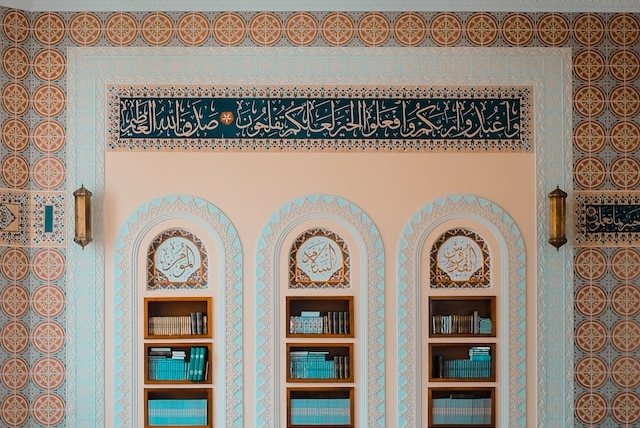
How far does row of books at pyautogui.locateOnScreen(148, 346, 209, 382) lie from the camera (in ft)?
18.2

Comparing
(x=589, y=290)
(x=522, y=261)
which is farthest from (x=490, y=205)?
(x=589, y=290)

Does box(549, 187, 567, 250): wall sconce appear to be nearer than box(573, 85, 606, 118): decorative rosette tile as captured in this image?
Yes

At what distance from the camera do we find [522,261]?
5.60 m

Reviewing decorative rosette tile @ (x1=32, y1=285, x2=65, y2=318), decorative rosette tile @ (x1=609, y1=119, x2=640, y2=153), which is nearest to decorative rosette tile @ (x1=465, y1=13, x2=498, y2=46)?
decorative rosette tile @ (x1=609, y1=119, x2=640, y2=153)

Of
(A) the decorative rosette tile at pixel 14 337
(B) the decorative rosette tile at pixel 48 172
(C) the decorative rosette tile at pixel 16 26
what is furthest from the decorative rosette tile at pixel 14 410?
(C) the decorative rosette tile at pixel 16 26

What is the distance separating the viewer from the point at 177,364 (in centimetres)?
559

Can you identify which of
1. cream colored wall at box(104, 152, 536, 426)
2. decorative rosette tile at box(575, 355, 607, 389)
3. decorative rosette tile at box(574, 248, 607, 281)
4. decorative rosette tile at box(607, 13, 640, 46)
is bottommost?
decorative rosette tile at box(575, 355, 607, 389)

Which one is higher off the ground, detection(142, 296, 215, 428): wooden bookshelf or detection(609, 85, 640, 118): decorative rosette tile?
detection(609, 85, 640, 118): decorative rosette tile

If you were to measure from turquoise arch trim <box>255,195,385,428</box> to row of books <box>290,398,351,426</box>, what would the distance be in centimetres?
9

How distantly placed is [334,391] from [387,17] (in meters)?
2.33

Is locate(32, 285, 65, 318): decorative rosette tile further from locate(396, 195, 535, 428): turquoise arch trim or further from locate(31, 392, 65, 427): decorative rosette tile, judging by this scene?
locate(396, 195, 535, 428): turquoise arch trim

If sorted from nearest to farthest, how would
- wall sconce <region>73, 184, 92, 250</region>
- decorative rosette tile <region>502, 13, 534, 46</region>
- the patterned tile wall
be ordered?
wall sconce <region>73, 184, 92, 250</region> < the patterned tile wall < decorative rosette tile <region>502, 13, 534, 46</region>

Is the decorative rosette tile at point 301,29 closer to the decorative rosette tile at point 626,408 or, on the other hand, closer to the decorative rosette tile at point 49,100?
the decorative rosette tile at point 49,100

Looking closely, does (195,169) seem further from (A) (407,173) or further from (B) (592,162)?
(B) (592,162)
